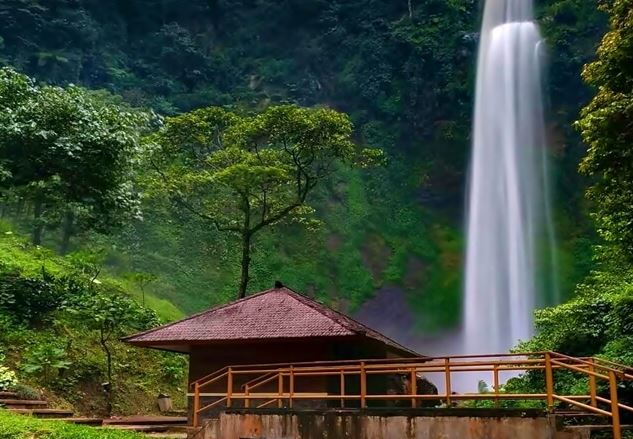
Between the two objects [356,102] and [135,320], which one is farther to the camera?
[356,102]

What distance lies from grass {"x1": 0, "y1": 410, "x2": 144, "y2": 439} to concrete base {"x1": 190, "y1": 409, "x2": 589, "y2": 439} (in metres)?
1.63

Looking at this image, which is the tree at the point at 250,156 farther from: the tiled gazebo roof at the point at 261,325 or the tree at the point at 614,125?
the tree at the point at 614,125

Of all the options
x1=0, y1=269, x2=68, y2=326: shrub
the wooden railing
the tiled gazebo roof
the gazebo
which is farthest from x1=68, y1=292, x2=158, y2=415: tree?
the wooden railing

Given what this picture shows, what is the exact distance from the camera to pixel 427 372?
12453 mm

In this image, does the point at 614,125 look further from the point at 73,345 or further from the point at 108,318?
the point at 73,345

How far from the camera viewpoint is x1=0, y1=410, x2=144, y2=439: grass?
10.9 metres

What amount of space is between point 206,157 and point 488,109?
68.9 feet

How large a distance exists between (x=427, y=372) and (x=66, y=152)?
40.3 feet

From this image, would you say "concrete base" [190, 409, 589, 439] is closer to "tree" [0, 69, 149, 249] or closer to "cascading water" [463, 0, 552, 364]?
"tree" [0, 69, 149, 249]

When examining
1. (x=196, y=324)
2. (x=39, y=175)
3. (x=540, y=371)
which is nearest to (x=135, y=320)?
(x=39, y=175)

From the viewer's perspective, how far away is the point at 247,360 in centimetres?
1453

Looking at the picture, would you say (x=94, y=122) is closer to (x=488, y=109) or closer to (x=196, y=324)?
(x=196, y=324)

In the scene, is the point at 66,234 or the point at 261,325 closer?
the point at 261,325

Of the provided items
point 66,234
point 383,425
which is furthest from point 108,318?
point 66,234
